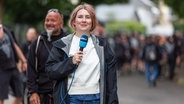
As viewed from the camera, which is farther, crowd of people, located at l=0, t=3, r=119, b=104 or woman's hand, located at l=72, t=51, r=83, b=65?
crowd of people, located at l=0, t=3, r=119, b=104

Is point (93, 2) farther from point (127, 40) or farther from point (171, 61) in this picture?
point (171, 61)

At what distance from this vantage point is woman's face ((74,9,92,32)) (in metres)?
4.89

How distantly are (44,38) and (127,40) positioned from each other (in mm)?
18393

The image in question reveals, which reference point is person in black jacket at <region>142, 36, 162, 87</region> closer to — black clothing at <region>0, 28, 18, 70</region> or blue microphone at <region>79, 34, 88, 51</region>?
black clothing at <region>0, 28, 18, 70</region>

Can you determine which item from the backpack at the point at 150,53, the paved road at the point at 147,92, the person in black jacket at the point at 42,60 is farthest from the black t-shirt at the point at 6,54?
the backpack at the point at 150,53

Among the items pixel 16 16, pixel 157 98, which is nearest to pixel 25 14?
pixel 16 16

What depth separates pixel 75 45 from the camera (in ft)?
16.2

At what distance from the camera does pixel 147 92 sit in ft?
54.9

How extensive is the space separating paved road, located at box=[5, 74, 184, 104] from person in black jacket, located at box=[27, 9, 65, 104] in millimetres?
5291

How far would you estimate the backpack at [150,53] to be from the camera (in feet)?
58.8

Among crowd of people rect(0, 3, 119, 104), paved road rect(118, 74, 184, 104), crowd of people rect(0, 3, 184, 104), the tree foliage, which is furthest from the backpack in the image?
crowd of people rect(0, 3, 119, 104)

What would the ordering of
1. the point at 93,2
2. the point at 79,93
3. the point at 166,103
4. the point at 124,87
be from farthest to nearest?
the point at 93,2 < the point at 124,87 < the point at 166,103 < the point at 79,93

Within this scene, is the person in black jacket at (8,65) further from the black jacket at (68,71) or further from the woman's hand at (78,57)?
the woman's hand at (78,57)

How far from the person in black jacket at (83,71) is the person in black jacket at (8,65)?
315 cm
